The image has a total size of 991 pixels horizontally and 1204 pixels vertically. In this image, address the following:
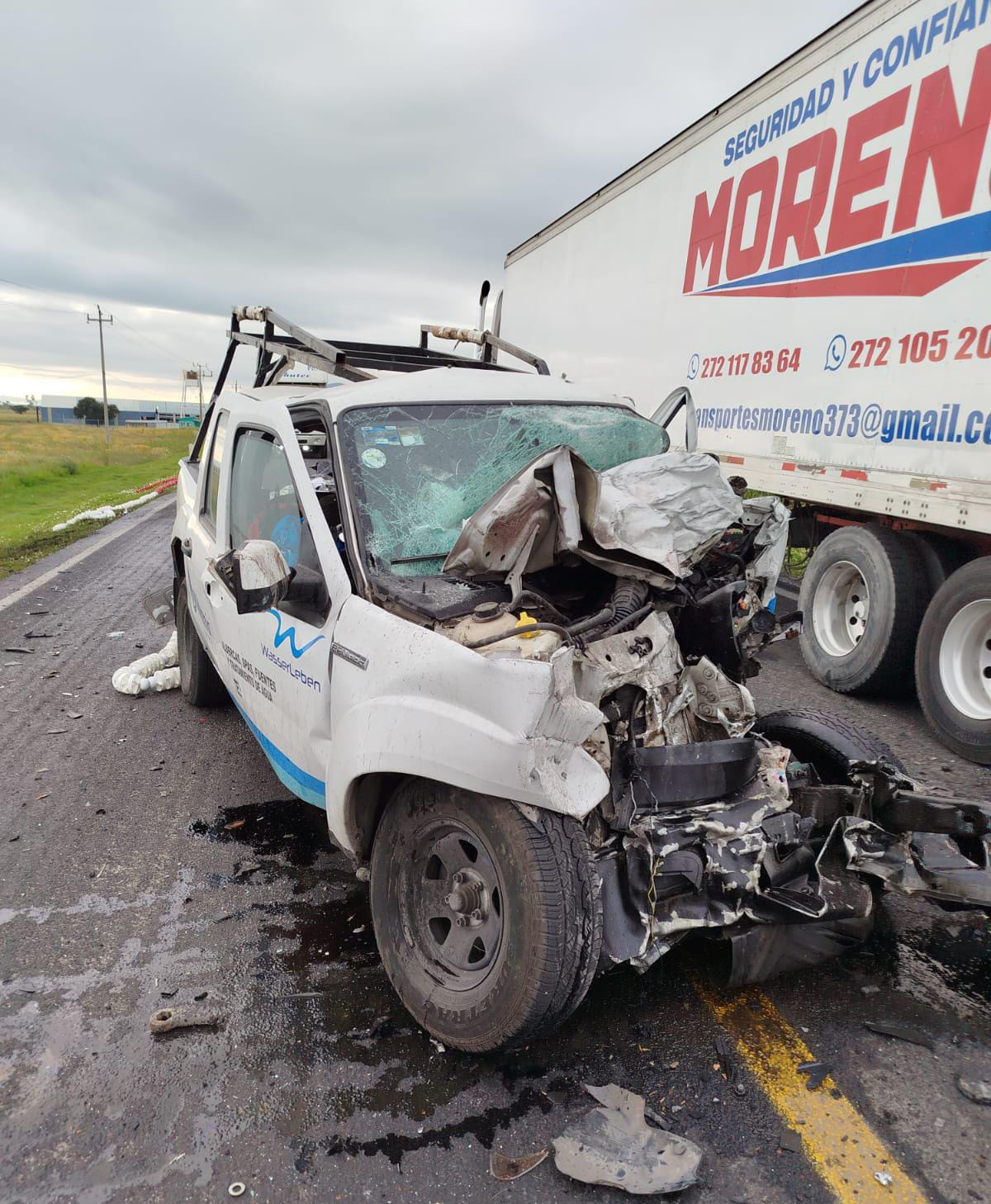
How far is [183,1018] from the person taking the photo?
2586 mm

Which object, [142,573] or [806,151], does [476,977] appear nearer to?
[806,151]

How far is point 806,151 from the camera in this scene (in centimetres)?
560

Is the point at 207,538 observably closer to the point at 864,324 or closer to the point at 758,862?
the point at 758,862

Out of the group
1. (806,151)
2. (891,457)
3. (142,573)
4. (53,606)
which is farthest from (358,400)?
(142,573)

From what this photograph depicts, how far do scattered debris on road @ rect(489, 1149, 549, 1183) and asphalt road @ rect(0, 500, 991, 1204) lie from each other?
2 cm

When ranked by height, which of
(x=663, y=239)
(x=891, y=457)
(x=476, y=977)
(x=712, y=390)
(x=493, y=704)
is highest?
(x=663, y=239)

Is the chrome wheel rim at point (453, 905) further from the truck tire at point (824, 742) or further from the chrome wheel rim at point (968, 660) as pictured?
the chrome wheel rim at point (968, 660)

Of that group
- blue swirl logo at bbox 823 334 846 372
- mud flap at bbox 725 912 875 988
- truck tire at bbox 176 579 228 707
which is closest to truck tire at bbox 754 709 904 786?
mud flap at bbox 725 912 875 988

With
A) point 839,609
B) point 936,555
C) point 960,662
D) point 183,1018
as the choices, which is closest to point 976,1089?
point 183,1018

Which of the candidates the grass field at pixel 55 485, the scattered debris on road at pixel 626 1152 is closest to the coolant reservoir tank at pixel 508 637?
the scattered debris on road at pixel 626 1152

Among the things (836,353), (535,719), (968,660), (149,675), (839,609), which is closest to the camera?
(535,719)

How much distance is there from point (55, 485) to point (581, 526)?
923 inches

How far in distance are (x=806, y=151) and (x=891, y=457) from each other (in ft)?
7.75

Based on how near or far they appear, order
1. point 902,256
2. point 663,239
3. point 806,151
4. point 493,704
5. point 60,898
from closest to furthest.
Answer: point 493,704 → point 60,898 → point 902,256 → point 806,151 → point 663,239
